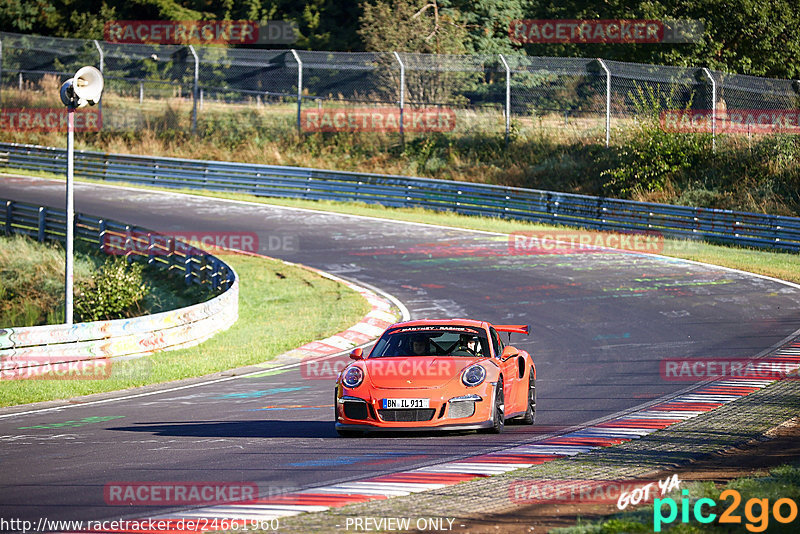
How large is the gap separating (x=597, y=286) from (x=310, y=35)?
44.3m

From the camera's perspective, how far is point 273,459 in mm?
8867

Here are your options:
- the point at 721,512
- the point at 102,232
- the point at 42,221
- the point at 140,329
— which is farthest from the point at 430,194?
the point at 721,512

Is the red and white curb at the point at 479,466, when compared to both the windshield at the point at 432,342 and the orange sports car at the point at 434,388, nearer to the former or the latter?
the orange sports car at the point at 434,388

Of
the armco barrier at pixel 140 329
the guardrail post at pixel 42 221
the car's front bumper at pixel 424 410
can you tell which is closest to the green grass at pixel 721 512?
the car's front bumper at pixel 424 410

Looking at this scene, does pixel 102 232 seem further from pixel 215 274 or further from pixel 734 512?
pixel 734 512

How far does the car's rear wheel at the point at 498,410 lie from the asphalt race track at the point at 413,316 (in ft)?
0.39

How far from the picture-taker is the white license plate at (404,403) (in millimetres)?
9875

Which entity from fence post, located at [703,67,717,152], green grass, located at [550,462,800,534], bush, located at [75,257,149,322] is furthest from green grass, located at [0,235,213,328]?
fence post, located at [703,67,717,152]

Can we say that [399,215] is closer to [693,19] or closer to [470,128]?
[470,128]

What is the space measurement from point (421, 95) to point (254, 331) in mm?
21282

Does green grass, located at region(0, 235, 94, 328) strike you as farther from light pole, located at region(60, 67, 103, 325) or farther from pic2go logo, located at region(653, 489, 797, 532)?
pic2go logo, located at region(653, 489, 797, 532)

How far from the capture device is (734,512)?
21.6ft

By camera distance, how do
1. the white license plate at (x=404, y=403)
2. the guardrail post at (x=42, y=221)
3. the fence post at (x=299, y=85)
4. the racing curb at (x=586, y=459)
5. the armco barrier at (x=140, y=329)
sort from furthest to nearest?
the fence post at (x=299, y=85) < the guardrail post at (x=42, y=221) < the armco barrier at (x=140, y=329) < the white license plate at (x=404, y=403) < the racing curb at (x=586, y=459)

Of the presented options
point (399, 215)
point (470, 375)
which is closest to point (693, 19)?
point (399, 215)
